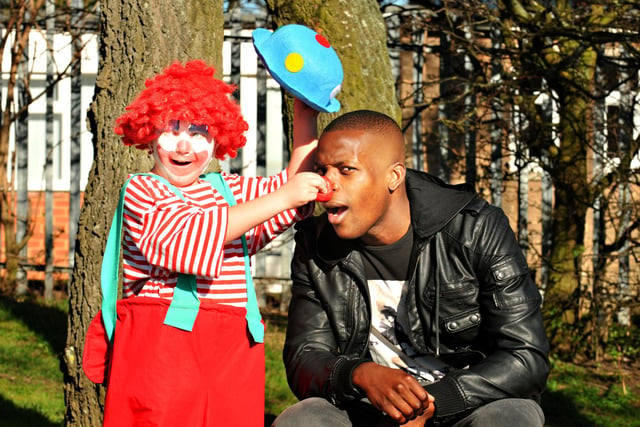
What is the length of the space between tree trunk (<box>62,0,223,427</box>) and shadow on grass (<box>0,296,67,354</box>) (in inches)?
106

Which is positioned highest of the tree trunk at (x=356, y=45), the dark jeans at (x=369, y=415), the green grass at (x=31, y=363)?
the tree trunk at (x=356, y=45)

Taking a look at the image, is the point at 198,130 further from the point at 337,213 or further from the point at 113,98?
the point at 113,98

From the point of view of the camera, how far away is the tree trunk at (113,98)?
415 centimetres

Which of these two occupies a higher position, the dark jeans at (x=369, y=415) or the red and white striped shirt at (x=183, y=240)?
the red and white striped shirt at (x=183, y=240)

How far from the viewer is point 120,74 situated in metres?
4.18

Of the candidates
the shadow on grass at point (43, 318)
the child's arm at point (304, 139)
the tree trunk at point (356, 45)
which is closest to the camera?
the child's arm at point (304, 139)

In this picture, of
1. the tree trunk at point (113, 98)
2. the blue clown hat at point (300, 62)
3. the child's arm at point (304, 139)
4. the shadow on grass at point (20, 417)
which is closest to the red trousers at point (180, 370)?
the child's arm at point (304, 139)

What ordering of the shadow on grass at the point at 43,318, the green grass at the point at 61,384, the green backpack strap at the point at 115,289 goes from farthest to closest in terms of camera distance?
the shadow on grass at the point at 43,318 < the green grass at the point at 61,384 < the green backpack strap at the point at 115,289

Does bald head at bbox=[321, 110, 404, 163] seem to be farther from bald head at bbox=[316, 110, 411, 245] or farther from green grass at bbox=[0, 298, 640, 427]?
green grass at bbox=[0, 298, 640, 427]

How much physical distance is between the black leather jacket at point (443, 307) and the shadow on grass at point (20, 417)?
8.05ft

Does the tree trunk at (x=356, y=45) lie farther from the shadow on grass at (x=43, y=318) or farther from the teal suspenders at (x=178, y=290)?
the shadow on grass at (x=43, y=318)

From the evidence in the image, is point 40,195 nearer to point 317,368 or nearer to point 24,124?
point 24,124

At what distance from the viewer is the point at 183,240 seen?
2.71 m

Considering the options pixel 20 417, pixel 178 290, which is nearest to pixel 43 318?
pixel 20 417
